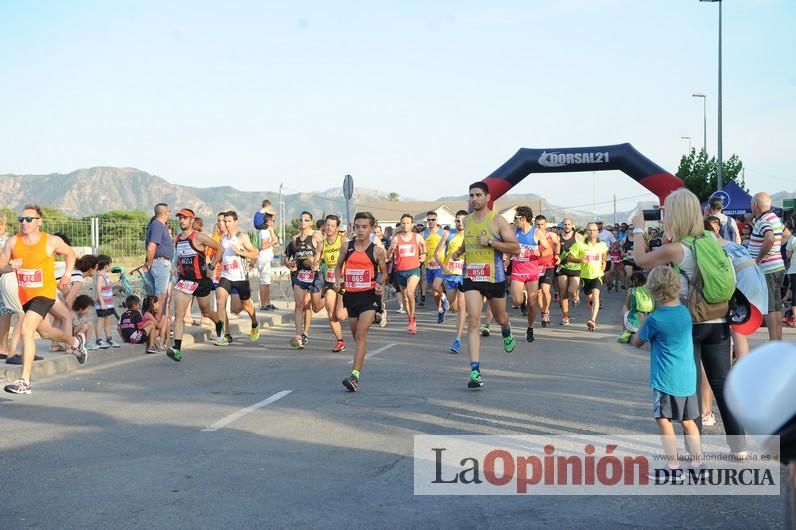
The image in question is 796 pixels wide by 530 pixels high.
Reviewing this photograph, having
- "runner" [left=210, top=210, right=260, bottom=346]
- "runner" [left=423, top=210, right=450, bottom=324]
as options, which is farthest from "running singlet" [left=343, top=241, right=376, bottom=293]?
"runner" [left=423, top=210, right=450, bottom=324]

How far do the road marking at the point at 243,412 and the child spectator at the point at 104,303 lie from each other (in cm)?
472

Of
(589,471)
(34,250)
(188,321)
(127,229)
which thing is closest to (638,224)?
(589,471)

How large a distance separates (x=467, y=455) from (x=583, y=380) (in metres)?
4.13

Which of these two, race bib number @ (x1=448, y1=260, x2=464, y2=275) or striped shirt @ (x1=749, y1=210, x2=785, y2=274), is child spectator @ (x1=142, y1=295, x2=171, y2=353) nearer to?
race bib number @ (x1=448, y1=260, x2=464, y2=275)

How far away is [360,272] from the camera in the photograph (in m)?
10.6

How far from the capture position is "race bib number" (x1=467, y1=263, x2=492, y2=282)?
1048 centimetres

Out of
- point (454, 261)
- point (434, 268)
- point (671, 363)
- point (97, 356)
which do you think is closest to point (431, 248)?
point (434, 268)

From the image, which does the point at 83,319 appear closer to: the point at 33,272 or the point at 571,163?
the point at 33,272

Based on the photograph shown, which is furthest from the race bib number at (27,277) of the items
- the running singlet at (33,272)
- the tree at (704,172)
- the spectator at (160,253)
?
the tree at (704,172)

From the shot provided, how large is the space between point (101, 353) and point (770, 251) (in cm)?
889

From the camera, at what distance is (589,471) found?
20.8 ft

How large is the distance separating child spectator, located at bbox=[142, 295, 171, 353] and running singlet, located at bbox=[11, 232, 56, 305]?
3.88 metres

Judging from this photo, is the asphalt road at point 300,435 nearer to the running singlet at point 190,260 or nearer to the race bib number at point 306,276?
the running singlet at point 190,260

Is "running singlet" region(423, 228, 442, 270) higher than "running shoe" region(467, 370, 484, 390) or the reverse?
higher
